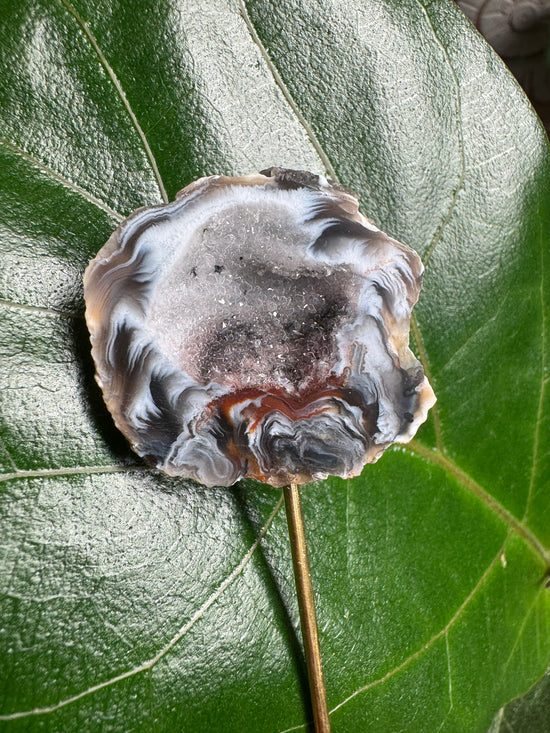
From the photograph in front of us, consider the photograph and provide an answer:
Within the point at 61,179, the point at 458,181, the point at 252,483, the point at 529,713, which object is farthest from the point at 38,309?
the point at 529,713

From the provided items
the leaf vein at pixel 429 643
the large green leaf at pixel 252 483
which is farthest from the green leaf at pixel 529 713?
the leaf vein at pixel 429 643

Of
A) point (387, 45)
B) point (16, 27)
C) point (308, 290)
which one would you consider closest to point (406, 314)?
point (308, 290)

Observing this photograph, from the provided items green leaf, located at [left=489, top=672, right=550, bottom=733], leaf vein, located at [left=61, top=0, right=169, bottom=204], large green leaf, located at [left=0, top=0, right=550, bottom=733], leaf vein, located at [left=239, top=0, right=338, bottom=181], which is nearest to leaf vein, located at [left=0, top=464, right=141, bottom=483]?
large green leaf, located at [left=0, top=0, right=550, bottom=733]

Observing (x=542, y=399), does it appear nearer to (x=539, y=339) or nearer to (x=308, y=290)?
(x=539, y=339)

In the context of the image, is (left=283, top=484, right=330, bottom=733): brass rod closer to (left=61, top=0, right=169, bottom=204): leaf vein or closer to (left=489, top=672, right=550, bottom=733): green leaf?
(left=61, top=0, right=169, bottom=204): leaf vein

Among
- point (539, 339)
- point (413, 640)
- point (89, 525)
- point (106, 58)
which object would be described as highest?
point (106, 58)

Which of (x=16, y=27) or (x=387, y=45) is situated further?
(x=387, y=45)

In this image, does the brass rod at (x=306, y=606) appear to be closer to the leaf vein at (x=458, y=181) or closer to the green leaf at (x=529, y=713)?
the leaf vein at (x=458, y=181)
